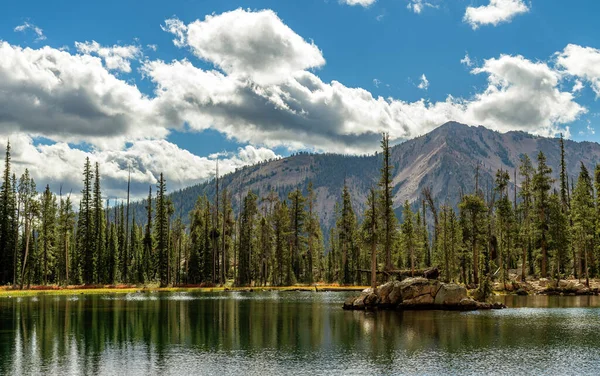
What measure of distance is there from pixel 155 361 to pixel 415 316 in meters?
32.7

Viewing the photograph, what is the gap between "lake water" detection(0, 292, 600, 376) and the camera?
30219mm

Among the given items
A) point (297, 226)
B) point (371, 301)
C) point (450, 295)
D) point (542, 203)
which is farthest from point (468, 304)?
point (297, 226)

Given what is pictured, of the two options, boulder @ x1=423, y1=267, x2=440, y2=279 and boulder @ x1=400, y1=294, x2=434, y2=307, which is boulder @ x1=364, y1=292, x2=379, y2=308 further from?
boulder @ x1=423, y1=267, x2=440, y2=279

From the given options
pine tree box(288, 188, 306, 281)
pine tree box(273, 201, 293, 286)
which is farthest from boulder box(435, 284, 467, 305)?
pine tree box(288, 188, 306, 281)

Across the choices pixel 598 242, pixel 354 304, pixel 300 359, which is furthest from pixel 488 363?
pixel 598 242

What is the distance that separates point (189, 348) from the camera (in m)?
36.7

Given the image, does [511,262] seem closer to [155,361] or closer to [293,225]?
[293,225]

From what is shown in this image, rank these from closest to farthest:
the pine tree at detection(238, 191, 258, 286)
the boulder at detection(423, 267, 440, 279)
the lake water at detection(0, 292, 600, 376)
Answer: the lake water at detection(0, 292, 600, 376) → the boulder at detection(423, 267, 440, 279) → the pine tree at detection(238, 191, 258, 286)

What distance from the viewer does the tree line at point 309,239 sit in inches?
3932

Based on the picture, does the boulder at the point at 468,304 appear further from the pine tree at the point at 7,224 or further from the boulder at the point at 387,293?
the pine tree at the point at 7,224

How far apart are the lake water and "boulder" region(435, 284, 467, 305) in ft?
13.5

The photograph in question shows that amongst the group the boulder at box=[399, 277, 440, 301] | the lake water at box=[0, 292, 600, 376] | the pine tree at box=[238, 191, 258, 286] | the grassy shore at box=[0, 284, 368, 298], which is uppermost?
the pine tree at box=[238, 191, 258, 286]

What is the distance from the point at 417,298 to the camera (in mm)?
66188

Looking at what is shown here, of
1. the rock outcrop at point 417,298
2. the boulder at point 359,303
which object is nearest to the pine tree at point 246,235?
the boulder at point 359,303
